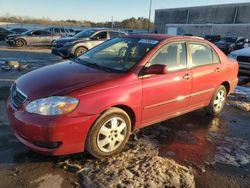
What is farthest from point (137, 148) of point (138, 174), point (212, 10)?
point (212, 10)

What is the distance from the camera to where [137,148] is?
4141mm

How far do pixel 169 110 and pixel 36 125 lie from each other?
7.16ft

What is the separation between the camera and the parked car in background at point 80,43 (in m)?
13.5

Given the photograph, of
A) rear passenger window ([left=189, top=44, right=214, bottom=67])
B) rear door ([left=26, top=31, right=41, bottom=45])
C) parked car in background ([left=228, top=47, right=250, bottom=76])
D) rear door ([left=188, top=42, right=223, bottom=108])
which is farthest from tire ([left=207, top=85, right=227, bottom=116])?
rear door ([left=26, top=31, right=41, bottom=45])

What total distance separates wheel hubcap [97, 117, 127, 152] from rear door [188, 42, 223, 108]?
1.67 metres

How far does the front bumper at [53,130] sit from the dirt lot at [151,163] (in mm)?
289

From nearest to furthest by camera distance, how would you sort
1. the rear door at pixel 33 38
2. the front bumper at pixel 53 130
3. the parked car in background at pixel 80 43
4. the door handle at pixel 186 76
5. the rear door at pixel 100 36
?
the front bumper at pixel 53 130 → the door handle at pixel 186 76 → the parked car in background at pixel 80 43 → the rear door at pixel 100 36 → the rear door at pixel 33 38

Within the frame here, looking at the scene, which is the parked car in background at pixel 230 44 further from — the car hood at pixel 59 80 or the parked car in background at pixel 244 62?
the car hood at pixel 59 80

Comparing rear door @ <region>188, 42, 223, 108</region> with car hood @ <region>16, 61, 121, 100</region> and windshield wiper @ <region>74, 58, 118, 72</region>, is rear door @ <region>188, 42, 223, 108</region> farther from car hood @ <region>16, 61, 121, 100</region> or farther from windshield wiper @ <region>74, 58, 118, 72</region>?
car hood @ <region>16, 61, 121, 100</region>

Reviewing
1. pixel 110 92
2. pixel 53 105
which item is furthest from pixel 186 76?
pixel 53 105

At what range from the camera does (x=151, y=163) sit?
370 cm

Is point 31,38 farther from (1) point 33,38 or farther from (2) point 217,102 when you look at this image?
(2) point 217,102

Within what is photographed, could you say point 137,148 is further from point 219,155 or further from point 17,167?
point 17,167

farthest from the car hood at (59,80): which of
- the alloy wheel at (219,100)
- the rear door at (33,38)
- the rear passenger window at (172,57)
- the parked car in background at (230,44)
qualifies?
the parked car in background at (230,44)
